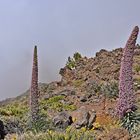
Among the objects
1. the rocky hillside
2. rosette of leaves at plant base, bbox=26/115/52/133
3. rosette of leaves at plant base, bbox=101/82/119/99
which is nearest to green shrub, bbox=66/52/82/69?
the rocky hillside

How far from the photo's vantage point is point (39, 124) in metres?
12.0

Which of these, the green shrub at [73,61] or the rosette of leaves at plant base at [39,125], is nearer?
the rosette of leaves at plant base at [39,125]

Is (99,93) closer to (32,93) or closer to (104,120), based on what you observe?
(104,120)

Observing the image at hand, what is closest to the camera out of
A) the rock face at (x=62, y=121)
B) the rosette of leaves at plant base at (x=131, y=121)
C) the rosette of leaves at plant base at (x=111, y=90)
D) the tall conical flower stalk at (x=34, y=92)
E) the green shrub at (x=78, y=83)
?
the rosette of leaves at plant base at (x=131, y=121)

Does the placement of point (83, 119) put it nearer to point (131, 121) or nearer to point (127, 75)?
point (131, 121)

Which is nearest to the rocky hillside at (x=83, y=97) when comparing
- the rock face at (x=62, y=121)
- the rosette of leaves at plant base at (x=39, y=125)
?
the rock face at (x=62, y=121)

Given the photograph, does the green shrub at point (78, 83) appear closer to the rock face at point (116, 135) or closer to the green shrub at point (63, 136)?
the green shrub at point (63, 136)

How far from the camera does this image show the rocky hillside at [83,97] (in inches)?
576

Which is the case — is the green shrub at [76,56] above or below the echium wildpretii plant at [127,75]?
above

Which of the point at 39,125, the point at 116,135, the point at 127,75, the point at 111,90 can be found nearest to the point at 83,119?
the point at 39,125

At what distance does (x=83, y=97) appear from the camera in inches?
1028

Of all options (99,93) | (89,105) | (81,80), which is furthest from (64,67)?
(89,105)

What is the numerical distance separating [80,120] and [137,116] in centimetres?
393

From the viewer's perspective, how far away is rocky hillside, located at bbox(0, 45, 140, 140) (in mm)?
14641
